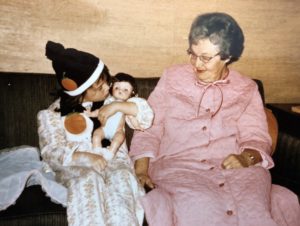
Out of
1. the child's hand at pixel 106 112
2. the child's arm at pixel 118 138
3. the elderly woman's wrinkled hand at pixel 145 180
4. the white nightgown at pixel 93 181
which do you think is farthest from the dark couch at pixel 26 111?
the elderly woman's wrinkled hand at pixel 145 180

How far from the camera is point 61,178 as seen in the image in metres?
2.16

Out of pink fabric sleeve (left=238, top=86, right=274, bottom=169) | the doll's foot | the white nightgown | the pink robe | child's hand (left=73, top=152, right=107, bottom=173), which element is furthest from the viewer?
pink fabric sleeve (left=238, top=86, right=274, bottom=169)

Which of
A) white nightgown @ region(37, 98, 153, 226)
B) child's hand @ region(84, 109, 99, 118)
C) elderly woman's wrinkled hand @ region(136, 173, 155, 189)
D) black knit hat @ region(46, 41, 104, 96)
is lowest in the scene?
elderly woman's wrinkled hand @ region(136, 173, 155, 189)

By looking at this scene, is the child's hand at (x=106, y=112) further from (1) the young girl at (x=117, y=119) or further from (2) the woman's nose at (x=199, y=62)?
(2) the woman's nose at (x=199, y=62)

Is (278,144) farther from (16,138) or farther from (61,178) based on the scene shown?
(16,138)

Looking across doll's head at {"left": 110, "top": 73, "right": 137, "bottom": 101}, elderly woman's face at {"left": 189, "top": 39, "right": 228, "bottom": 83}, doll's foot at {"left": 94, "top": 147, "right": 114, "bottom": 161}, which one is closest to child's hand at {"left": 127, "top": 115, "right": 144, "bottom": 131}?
doll's head at {"left": 110, "top": 73, "right": 137, "bottom": 101}

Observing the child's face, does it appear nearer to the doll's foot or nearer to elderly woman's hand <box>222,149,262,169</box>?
the doll's foot

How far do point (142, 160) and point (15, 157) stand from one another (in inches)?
31.3

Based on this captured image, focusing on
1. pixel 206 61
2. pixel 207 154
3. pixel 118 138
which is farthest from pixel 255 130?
pixel 118 138

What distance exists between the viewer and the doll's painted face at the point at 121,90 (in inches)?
95.1

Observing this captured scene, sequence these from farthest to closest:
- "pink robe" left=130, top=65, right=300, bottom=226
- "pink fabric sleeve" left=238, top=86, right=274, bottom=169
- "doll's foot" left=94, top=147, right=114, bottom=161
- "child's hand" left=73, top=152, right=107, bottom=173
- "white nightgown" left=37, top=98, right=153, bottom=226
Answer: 1. "pink fabric sleeve" left=238, top=86, right=274, bottom=169
2. "doll's foot" left=94, top=147, right=114, bottom=161
3. "child's hand" left=73, top=152, right=107, bottom=173
4. "pink robe" left=130, top=65, right=300, bottom=226
5. "white nightgown" left=37, top=98, right=153, bottom=226

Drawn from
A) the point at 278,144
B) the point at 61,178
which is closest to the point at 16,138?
the point at 61,178

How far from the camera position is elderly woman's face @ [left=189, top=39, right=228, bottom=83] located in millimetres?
2383

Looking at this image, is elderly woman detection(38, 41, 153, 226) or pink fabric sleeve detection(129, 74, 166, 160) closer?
elderly woman detection(38, 41, 153, 226)
